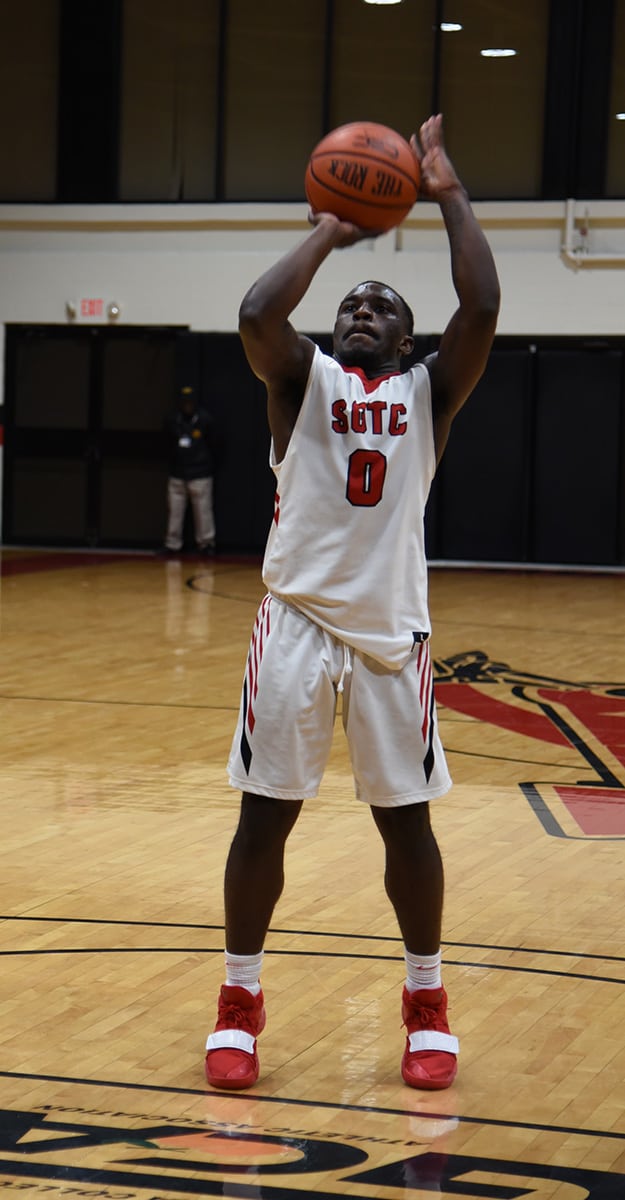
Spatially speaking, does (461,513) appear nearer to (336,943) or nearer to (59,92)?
(59,92)

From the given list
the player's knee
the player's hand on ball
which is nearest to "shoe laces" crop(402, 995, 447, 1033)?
the player's knee

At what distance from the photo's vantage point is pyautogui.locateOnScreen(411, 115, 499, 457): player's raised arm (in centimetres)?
305

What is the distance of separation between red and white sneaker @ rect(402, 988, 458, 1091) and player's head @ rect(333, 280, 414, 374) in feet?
4.19

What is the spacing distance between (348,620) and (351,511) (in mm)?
212

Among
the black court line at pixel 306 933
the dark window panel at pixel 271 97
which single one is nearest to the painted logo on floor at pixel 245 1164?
the black court line at pixel 306 933

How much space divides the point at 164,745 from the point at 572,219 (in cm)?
1115

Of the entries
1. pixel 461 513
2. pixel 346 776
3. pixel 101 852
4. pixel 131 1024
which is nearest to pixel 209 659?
pixel 346 776

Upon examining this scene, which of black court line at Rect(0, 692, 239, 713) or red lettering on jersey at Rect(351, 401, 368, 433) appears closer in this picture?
red lettering on jersey at Rect(351, 401, 368, 433)

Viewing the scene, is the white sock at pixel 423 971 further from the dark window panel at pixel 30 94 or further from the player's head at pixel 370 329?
the dark window panel at pixel 30 94

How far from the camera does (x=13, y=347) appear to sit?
703 inches

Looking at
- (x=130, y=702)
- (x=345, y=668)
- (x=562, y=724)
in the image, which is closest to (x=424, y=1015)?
(x=345, y=668)

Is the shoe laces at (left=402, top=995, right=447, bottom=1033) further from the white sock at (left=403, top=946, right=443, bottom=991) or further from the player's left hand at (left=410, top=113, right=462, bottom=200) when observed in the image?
the player's left hand at (left=410, top=113, right=462, bottom=200)

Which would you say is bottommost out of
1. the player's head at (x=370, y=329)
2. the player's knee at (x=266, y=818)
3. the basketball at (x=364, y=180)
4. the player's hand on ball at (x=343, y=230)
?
the player's knee at (x=266, y=818)

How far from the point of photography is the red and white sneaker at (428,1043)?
305 centimetres
